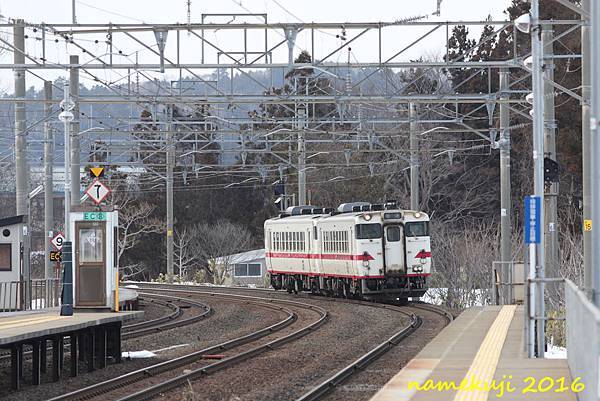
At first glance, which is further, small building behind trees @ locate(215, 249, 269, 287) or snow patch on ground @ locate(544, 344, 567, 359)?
small building behind trees @ locate(215, 249, 269, 287)

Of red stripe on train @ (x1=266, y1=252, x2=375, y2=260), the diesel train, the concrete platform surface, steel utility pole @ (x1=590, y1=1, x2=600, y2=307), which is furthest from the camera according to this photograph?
the diesel train

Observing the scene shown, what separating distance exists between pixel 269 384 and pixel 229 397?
1.37 m

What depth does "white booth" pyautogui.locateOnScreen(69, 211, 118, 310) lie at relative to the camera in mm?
22094

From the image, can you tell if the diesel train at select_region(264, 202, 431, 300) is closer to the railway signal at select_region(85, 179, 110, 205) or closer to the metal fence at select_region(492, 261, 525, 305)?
the metal fence at select_region(492, 261, 525, 305)

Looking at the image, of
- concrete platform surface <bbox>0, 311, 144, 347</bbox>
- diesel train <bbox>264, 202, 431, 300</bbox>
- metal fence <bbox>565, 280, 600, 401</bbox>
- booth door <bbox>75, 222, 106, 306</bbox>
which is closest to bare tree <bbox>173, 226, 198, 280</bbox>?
diesel train <bbox>264, 202, 431, 300</bbox>

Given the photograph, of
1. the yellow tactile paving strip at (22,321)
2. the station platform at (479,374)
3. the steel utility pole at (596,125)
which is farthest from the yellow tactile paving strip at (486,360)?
the yellow tactile paving strip at (22,321)

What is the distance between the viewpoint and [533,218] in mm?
15914

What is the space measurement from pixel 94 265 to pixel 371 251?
538 inches

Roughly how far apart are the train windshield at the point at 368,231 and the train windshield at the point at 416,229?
906mm

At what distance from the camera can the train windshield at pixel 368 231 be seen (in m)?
34.5

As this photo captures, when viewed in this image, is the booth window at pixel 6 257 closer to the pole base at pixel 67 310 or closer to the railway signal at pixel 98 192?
the railway signal at pixel 98 192

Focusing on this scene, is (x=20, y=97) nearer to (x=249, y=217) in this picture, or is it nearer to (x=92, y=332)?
(x=92, y=332)

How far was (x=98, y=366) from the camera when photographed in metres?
19.7

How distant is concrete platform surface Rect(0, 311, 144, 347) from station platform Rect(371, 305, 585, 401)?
512cm
